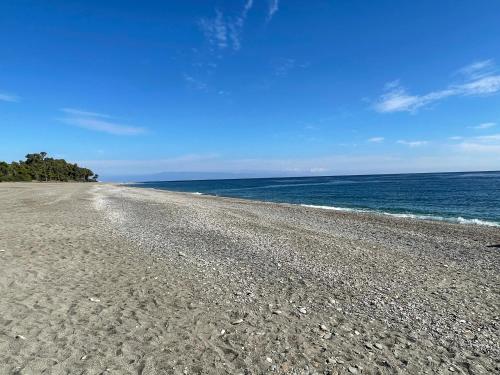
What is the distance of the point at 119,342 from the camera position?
659 centimetres

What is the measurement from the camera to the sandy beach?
6.14 meters

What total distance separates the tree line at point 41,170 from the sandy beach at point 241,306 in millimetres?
120701

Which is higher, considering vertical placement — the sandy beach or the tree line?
the tree line

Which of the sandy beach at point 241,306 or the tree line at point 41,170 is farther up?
the tree line at point 41,170

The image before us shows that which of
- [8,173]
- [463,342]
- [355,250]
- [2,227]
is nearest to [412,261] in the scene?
[355,250]

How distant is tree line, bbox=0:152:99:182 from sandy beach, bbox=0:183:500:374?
12070 centimetres

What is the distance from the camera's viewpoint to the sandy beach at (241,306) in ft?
20.2

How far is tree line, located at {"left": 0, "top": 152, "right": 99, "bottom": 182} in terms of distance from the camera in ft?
373

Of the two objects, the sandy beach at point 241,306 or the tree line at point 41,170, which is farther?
the tree line at point 41,170

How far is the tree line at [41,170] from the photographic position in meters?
114

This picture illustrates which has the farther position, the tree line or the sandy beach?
the tree line

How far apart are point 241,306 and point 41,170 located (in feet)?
507

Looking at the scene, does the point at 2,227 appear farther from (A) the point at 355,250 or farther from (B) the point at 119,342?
(A) the point at 355,250

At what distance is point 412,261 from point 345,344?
887 cm
